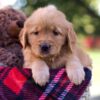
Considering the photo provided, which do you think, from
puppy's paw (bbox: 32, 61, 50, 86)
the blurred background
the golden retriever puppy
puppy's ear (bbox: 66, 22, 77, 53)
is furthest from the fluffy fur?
the blurred background

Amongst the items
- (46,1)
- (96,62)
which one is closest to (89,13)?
(46,1)

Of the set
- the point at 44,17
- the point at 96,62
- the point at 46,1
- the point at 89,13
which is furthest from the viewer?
the point at 96,62

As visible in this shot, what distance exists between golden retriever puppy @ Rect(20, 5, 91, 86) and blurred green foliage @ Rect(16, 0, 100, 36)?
5989 mm

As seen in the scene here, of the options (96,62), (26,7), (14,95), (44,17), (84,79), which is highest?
(44,17)

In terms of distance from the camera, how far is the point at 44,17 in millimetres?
4426

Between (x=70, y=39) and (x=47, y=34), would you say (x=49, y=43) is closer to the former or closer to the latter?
(x=47, y=34)

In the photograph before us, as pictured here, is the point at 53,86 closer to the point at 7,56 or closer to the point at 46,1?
the point at 7,56

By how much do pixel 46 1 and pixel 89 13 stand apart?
216cm

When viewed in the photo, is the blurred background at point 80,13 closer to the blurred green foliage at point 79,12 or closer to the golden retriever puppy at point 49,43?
the blurred green foliage at point 79,12

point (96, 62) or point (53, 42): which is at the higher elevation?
point (53, 42)

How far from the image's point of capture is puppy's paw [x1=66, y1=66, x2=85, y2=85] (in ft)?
13.7

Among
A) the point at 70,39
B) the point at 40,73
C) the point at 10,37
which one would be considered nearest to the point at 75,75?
the point at 40,73

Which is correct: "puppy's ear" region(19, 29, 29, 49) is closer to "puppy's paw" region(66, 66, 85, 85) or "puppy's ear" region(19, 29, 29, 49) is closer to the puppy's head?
the puppy's head

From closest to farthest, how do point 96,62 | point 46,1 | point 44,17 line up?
1. point 44,17
2. point 46,1
3. point 96,62
